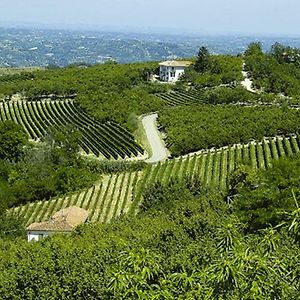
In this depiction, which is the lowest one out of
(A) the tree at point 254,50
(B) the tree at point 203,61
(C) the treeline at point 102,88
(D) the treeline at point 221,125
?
(C) the treeline at point 102,88

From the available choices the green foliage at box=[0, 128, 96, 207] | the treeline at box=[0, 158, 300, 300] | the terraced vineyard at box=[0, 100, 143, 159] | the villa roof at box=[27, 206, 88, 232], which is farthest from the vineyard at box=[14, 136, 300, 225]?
the terraced vineyard at box=[0, 100, 143, 159]

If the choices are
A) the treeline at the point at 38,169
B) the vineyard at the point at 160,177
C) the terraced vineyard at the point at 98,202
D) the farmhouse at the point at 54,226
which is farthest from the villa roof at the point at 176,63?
the farmhouse at the point at 54,226

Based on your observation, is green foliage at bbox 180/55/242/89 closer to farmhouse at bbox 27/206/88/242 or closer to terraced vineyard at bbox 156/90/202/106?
terraced vineyard at bbox 156/90/202/106

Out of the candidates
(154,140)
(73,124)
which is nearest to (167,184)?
(154,140)

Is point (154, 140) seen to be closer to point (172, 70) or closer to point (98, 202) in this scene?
point (98, 202)

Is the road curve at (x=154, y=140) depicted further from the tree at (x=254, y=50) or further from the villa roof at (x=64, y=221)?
the tree at (x=254, y=50)
